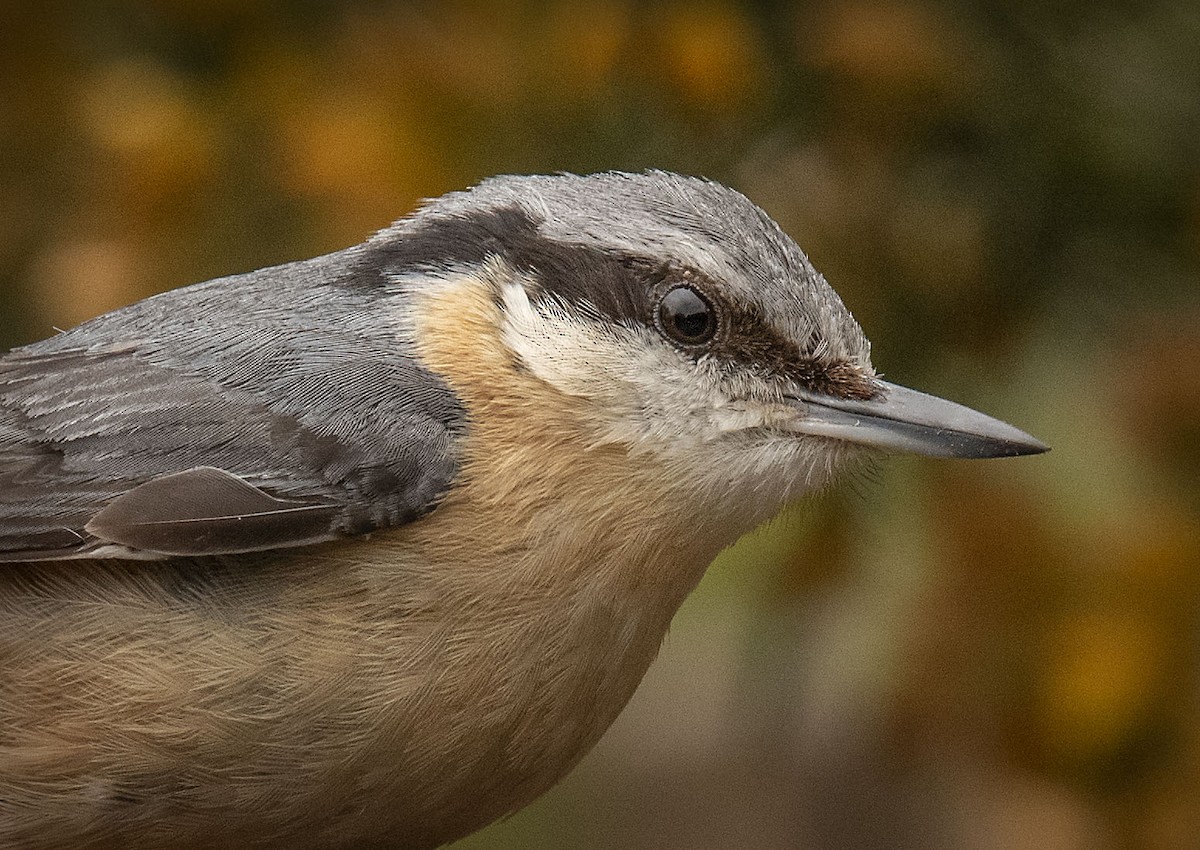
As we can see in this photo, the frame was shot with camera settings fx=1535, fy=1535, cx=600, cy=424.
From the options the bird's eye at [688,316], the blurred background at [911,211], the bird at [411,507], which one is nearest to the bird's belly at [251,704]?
the bird at [411,507]

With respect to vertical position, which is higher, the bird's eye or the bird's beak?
the bird's eye

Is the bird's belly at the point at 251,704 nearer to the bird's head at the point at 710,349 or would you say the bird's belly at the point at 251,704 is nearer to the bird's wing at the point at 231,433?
the bird's wing at the point at 231,433

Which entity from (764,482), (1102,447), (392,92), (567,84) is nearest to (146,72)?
(392,92)

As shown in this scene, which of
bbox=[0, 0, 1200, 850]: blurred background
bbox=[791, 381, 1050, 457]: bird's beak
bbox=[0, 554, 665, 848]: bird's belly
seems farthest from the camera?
bbox=[0, 0, 1200, 850]: blurred background

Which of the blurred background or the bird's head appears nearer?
the bird's head

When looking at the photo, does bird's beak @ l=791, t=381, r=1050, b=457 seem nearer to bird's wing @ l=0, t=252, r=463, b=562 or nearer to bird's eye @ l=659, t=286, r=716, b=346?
bird's eye @ l=659, t=286, r=716, b=346

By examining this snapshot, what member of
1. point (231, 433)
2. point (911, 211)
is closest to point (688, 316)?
point (231, 433)

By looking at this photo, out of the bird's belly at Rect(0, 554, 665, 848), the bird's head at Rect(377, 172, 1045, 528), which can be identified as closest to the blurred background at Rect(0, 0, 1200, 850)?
the bird's head at Rect(377, 172, 1045, 528)

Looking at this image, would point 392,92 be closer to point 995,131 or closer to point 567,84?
point 567,84
